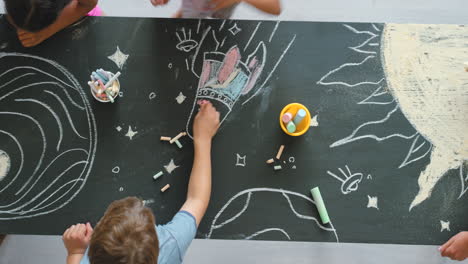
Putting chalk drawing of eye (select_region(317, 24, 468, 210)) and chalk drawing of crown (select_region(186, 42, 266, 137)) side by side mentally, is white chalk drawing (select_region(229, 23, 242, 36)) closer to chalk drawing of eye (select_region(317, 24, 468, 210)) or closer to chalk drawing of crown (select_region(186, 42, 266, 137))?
chalk drawing of crown (select_region(186, 42, 266, 137))

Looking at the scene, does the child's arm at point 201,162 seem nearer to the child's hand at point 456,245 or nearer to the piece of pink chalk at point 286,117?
the piece of pink chalk at point 286,117

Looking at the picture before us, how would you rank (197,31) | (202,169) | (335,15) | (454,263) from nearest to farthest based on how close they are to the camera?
(202,169) → (197,31) → (454,263) → (335,15)

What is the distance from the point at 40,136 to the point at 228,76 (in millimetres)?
567

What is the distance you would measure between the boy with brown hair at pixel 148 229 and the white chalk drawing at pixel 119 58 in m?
0.27

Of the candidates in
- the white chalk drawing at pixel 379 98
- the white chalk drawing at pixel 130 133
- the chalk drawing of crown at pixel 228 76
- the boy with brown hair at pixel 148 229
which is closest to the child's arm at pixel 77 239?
the boy with brown hair at pixel 148 229

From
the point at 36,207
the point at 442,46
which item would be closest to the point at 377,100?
the point at 442,46

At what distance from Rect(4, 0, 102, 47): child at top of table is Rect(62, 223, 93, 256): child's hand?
1.78ft

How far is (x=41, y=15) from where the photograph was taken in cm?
99

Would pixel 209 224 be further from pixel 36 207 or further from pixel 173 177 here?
pixel 36 207

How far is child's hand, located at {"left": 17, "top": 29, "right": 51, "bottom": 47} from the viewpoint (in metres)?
→ 1.12

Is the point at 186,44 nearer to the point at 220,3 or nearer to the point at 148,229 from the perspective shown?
the point at 220,3

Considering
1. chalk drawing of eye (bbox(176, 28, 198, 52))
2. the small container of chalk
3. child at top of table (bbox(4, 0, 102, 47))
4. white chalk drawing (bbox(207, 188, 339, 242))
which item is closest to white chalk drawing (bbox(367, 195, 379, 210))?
white chalk drawing (bbox(207, 188, 339, 242))

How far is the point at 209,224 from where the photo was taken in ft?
3.43

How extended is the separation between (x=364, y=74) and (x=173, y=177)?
2.06ft
